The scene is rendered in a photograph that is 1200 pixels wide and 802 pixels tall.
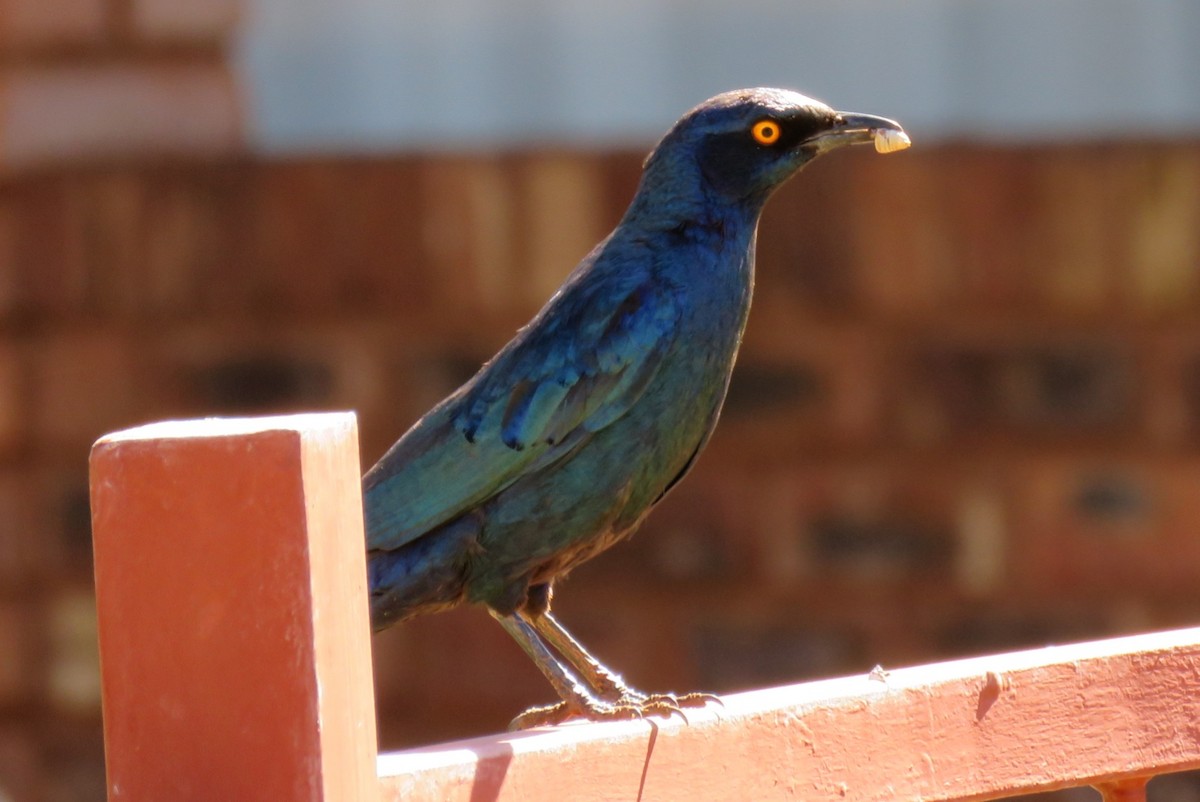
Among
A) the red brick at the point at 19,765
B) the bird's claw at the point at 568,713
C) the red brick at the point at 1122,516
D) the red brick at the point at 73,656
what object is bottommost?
the red brick at the point at 19,765

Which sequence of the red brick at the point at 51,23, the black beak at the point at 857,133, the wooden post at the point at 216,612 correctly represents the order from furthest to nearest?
the red brick at the point at 51,23 → the black beak at the point at 857,133 → the wooden post at the point at 216,612

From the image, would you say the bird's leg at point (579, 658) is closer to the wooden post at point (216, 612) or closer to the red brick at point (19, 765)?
the wooden post at point (216, 612)

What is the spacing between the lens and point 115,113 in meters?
5.72

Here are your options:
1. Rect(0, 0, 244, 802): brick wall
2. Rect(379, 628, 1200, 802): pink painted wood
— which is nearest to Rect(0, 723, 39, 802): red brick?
Rect(0, 0, 244, 802): brick wall

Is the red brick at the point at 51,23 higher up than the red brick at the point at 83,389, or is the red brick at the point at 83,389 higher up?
the red brick at the point at 51,23

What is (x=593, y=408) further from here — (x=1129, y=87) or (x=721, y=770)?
(x=1129, y=87)

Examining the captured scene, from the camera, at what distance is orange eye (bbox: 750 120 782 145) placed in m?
3.26

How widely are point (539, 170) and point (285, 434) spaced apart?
3.75 m

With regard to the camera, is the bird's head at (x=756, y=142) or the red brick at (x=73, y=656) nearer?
the bird's head at (x=756, y=142)

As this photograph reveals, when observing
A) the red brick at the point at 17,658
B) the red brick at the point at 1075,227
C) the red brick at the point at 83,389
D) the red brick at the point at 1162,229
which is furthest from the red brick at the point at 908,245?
the red brick at the point at 17,658

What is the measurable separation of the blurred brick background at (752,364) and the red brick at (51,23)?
10 millimetres

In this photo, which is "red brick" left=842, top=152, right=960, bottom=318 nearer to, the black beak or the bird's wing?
the black beak

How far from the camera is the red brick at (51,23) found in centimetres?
556

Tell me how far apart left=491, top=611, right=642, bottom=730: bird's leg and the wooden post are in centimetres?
129
